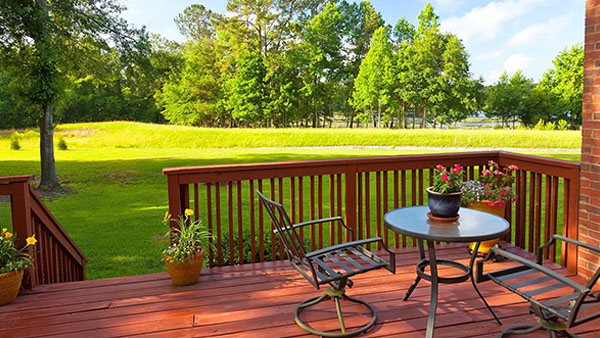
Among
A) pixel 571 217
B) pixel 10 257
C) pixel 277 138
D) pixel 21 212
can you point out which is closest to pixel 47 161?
pixel 21 212

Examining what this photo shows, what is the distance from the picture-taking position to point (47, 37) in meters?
9.65

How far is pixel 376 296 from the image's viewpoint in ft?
10.1

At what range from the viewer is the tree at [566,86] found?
3578 cm

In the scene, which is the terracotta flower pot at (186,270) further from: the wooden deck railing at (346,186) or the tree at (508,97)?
the tree at (508,97)

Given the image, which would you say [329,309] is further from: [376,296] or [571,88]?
[571,88]

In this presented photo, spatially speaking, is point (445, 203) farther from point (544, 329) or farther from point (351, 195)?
point (351, 195)

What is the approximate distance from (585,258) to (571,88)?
38.7 meters

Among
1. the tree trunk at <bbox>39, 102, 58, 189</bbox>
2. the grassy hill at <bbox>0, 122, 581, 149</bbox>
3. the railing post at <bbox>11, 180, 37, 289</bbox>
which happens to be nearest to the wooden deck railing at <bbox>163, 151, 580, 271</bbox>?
the railing post at <bbox>11, 180, 37, 289</bbox>

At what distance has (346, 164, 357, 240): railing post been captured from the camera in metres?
3.99

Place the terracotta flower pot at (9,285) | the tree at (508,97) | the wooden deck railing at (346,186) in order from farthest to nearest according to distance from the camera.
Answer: the tree at (508,97) < the wooden deck railing at (346,186) < the terracotta flower pot at (9,285)

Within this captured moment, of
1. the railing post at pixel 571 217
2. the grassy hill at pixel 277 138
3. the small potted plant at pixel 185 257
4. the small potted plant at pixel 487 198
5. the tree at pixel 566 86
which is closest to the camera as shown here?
the small potted plant at pixel 185 257

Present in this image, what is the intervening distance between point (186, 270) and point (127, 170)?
12.9 m

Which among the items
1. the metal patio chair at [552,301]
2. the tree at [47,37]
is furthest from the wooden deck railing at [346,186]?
the tree at [47,37]

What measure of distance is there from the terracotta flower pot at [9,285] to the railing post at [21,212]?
213 millimetres
